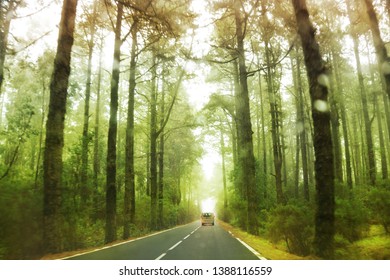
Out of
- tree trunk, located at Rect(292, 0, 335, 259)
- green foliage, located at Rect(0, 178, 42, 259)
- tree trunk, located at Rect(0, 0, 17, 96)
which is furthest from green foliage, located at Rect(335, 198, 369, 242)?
tree trunk, located at Rect(0, 0, 17, 96)

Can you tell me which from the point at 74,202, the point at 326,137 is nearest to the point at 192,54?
the point at 74,202

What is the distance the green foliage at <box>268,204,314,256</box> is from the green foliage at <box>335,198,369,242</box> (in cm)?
87

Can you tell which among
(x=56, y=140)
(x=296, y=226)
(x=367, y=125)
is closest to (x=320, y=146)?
(x=296, y=226)

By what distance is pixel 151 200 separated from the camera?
22.5 metres

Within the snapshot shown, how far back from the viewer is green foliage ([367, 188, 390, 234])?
9844mm

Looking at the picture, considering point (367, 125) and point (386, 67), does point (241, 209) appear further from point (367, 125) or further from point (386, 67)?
point (386, 67)

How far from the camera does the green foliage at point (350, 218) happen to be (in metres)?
9.59

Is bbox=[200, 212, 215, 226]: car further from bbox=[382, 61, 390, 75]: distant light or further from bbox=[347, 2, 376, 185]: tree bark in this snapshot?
bbox=[382, 61, 390, 75]: distant light

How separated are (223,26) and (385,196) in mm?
12755

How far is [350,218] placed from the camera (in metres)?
9.71

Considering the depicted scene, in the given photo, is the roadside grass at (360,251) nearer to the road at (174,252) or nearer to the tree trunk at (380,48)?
the road at (174,252)

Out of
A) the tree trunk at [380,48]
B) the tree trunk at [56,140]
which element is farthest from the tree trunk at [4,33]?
the tree trunk at [380,48]

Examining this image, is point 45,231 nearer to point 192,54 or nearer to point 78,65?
point 192,54

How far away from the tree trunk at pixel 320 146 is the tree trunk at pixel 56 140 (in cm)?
707
